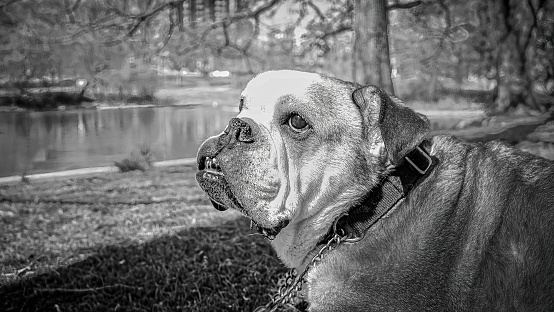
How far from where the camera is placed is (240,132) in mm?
2537

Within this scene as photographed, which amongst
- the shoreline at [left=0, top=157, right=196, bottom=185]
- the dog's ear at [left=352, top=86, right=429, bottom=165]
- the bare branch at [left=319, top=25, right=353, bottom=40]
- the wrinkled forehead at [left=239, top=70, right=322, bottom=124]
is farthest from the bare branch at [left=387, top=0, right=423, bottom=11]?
the dog's ear at [left=352, top=86, right=429, bottom=165]

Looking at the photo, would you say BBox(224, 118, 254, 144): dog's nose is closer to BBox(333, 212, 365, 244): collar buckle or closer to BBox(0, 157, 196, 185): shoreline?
BBox(333, 212, 365, 244): collar buckle

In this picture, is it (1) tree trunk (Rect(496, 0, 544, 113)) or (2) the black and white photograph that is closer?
(2) the black and white photograph

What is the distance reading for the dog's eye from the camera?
8.63ft

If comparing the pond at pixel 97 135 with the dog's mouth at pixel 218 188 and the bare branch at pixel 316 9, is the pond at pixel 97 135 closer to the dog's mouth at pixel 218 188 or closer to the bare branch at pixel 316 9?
the bare branch at pixel 316 9

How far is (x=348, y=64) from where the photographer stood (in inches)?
277

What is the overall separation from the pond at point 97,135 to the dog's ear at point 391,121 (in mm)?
3927

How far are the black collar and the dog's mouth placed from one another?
1.04 ft

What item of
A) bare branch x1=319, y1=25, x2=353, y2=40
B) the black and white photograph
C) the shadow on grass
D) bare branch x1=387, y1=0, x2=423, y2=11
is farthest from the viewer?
bare branch x1=387, y1=0, x2=423, y2=11

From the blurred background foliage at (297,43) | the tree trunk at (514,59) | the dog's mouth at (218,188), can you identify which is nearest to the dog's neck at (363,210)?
the dog's mouth at (218,188)

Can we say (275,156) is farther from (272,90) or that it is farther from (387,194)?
(387,194)

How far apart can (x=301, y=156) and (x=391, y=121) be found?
464 mm

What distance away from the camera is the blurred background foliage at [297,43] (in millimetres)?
5660

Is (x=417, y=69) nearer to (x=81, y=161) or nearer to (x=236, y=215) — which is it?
(x=236, y=215)
